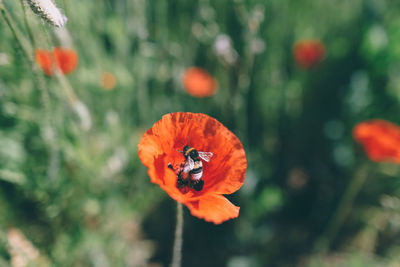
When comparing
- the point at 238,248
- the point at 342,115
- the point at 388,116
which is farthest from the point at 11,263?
the point at 388,116

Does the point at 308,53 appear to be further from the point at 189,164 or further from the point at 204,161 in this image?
the point at 189,164

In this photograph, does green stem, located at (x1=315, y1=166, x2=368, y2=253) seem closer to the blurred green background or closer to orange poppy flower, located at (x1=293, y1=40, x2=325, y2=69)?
the blurred green background

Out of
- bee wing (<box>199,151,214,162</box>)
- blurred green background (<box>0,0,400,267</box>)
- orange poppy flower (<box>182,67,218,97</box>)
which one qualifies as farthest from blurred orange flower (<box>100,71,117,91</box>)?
bee wing (<box>199,151,214,162</box>)

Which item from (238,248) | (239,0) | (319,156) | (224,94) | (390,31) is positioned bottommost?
(238,248)

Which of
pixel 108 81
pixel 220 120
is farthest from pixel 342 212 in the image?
pixel 108 81

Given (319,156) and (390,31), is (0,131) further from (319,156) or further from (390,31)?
(390,31)

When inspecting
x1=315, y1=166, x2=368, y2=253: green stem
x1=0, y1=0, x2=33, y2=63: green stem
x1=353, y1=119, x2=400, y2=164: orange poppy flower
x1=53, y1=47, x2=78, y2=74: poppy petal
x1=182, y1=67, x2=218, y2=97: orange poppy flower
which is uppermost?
x1=0, y1=0, x2=33, y2=63: green stem
